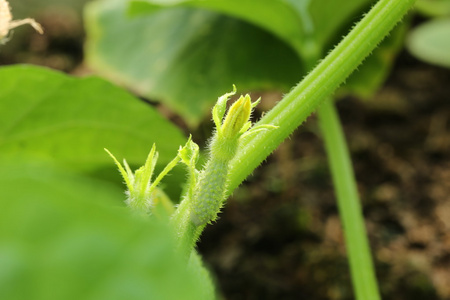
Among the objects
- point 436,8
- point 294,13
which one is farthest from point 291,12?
point 436,8

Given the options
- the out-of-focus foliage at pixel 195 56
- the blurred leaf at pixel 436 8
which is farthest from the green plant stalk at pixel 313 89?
the blurred leaf at pixel 436 8

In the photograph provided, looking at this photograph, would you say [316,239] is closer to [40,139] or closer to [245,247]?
[245,247]

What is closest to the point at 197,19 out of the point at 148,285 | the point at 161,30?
the point at 161,30

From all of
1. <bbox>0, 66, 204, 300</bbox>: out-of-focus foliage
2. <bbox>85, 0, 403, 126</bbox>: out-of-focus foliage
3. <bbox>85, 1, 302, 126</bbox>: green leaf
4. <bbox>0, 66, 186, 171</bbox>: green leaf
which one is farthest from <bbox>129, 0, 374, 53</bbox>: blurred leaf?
<bbox>0, 66, 204, 300</bbox>: out-of-focus foliage

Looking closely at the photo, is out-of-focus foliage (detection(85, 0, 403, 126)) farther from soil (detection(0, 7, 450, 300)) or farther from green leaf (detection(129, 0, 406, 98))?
soil (detection(0, 7, 450, 300))

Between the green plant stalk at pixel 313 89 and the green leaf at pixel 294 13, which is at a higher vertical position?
the green leaf at pixel 294 13

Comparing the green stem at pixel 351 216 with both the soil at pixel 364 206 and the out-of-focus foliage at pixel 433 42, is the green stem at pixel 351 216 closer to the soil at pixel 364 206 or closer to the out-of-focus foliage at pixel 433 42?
the soil at pixel 364 206

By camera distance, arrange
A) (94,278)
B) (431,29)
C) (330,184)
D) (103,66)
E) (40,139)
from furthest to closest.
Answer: (431,29) → (330,184) → (103,66) → (40,139) → (94,278)
